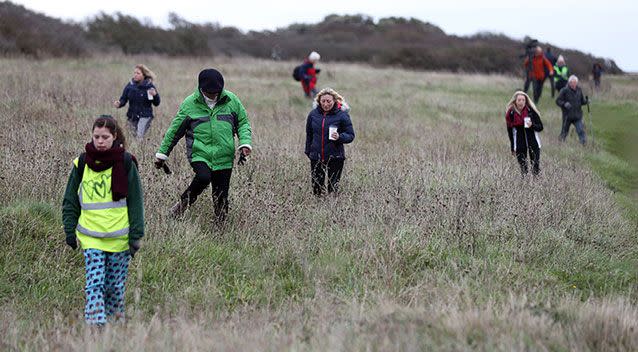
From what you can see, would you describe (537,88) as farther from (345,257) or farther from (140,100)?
(345,257)

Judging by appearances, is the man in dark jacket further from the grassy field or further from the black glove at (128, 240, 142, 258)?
the black glove at (128, 240, 142, 258)

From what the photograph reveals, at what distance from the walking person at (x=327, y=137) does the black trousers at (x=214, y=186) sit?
148cm

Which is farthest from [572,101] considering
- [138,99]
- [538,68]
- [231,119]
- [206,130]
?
[206,130]

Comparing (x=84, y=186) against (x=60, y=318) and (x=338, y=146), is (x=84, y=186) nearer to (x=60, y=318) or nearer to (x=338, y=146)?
(x=60, y=318)

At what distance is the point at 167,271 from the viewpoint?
581cm

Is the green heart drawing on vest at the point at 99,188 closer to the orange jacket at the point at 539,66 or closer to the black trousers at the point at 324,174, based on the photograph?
the black trousers at the point at 324,174

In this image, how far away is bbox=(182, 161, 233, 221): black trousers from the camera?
6.88 m

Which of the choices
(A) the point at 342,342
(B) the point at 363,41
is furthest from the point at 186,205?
(B) the point at 363,41

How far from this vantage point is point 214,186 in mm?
7133

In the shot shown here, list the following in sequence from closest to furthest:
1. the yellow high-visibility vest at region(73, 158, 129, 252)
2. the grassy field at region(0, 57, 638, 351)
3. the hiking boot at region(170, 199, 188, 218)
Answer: the grassy field at region(0, 57, 638, 351), the yellow high-visibility vest at region(73, 158, 129, 252), the hiking boot at region(170, 199, 188, 218)

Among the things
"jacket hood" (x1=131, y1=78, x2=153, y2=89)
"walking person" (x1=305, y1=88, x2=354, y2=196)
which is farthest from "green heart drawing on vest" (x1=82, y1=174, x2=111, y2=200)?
"jacket hood" (x1=131, y1=78, x2=153, y2=89)

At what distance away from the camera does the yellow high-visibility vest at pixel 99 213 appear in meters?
4.79

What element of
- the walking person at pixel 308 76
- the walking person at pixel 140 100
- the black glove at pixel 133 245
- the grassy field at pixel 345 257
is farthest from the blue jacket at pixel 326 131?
the walking person at pixel 308 76

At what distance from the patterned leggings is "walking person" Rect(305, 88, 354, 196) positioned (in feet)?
11.8
